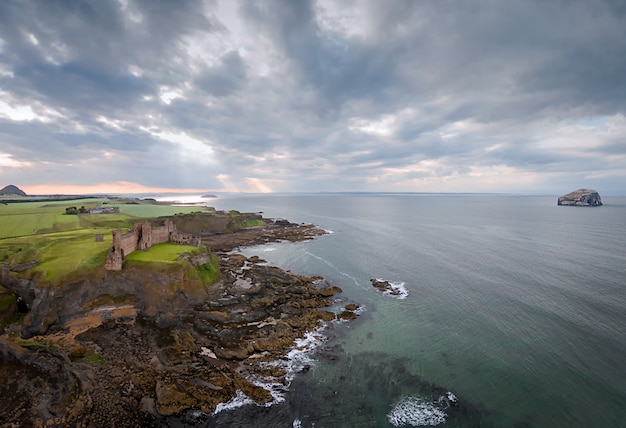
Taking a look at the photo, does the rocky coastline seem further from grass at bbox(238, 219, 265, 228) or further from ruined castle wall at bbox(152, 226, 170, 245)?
grass at bbox(238, 219, 265, 228)

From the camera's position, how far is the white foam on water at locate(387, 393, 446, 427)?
22.0 metres

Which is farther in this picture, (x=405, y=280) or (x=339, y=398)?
(x=405, y=280)

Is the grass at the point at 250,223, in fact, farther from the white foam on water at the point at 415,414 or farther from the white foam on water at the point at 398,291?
the white foam on water at the point at 415,414

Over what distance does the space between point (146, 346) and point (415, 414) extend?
25.9 m

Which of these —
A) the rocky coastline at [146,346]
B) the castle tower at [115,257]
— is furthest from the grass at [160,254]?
the rocky coastline at [146,346]

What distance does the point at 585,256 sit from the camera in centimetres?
6769

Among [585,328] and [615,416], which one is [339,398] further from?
[585,328]

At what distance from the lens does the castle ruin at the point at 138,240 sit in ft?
125

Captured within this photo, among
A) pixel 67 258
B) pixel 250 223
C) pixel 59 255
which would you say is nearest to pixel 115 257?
pixel 67 258

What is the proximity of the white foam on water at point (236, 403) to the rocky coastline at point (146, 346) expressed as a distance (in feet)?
0.71

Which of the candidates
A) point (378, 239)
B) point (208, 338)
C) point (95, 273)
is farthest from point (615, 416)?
point (378, 239)

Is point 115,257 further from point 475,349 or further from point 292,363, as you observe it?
point 475,349

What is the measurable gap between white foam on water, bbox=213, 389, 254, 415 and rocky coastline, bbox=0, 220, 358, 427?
0.71 feet

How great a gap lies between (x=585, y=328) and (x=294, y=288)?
37643 mm
